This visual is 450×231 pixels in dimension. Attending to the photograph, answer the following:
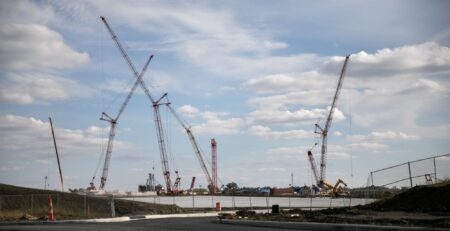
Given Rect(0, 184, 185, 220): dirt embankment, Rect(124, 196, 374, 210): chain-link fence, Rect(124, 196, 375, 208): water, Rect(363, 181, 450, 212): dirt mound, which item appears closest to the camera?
Rect(363, 181, 450, 212): dirt mound

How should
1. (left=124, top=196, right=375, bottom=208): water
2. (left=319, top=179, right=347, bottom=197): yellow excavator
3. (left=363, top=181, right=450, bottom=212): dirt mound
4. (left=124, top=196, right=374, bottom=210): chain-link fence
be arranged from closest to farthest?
(left=363, top=181, right=450, bottom=212): dirt mound → (left=124, top=196, right=374, bottom=210): chain-link fence → (left=124, top=196, right=375, bottom=208): water → (left=319, top=179, right=347, bottom=197): yellow excavator

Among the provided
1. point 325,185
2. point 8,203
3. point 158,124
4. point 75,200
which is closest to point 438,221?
point 8,203

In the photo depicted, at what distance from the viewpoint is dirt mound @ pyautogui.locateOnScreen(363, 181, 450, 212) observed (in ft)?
86.1

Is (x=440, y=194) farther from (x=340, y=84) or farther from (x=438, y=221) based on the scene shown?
(x=340, y=84)

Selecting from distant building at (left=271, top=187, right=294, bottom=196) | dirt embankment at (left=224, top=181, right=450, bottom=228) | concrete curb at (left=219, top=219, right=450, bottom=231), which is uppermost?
distant building at (left=271, top=187, right=294, bottom=196)

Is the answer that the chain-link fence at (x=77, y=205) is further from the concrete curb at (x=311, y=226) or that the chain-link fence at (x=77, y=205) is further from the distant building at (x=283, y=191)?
the distant building at (x=283, y=191)

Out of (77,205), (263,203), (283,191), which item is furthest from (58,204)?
(283,191)

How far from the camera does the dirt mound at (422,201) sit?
86.1ft

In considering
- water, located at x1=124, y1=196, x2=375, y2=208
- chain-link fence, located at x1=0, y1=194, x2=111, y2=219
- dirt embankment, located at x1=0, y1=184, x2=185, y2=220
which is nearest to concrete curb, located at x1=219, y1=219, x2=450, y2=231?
chain-link fence, located at x1=0, y1=194, x2=111, y2=219

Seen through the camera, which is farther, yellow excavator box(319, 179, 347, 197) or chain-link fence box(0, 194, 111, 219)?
yellow excavator box(319, 179, 347, 197)

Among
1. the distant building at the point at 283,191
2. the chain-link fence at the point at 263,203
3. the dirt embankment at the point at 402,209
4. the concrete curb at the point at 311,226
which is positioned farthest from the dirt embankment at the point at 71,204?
the distant building at the point at 283,191

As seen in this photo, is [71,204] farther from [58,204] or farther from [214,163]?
[214,163]

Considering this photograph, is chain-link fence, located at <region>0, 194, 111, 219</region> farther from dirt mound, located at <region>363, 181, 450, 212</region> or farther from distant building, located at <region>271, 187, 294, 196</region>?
distant building, located at <region>271, 187, 294, 196</region>

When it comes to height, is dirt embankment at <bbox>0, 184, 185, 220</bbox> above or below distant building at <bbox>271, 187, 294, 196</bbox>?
below
